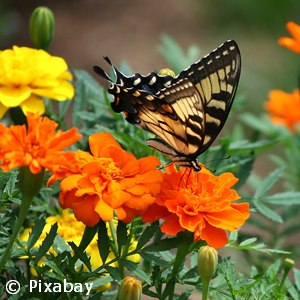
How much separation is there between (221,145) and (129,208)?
0.46 meters

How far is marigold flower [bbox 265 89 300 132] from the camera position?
5.31ft

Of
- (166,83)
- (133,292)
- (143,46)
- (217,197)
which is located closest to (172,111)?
(166,83)

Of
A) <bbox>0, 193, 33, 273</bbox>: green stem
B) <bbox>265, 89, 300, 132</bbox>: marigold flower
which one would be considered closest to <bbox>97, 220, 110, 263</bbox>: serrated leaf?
<bbox>0, 193, 33, 273</bbox>: green stem

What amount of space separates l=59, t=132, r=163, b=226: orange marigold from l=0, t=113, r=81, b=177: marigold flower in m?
0.05

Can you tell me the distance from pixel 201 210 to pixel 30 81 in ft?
1.14

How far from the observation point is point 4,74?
1.17 meters

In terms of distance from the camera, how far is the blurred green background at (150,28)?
12.9 ft

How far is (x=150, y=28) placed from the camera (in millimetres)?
4566

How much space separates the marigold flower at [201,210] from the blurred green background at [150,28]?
8.20 ft

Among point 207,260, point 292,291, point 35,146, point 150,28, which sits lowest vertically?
point 150,28

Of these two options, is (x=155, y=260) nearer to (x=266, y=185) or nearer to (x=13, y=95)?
(x=13, y=95)

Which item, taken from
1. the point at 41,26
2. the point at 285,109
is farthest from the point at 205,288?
the point at 285,109

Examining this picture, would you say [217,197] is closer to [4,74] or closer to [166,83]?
[166,83]

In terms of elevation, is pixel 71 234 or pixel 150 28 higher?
pixel 71 234
